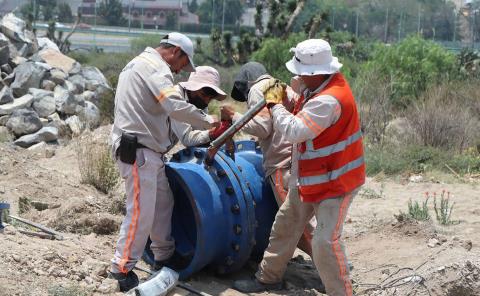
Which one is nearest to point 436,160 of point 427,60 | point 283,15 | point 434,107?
point 434,107

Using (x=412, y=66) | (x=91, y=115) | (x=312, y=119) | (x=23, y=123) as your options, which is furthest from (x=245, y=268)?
(x=412, y=66)

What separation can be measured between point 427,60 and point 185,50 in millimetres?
12731

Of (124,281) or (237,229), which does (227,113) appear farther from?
(124,281)

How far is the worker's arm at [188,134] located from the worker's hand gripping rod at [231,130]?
0.22 m

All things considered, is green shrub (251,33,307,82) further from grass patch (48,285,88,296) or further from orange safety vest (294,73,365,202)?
grass patch (48,285,88,296)

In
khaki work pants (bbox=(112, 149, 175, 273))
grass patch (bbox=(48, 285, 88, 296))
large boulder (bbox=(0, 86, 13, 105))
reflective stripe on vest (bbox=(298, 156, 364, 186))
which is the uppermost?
reflective stripe on vest (bbox=(298, 156, 364, 186))

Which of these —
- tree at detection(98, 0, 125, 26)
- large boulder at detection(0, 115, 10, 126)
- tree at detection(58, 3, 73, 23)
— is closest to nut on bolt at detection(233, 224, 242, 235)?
large boulder at detection(0, 115, 10, 126)

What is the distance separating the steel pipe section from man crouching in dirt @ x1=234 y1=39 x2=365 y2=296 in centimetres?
70

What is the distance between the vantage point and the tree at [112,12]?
38312mm

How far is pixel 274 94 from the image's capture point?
17.9 feet

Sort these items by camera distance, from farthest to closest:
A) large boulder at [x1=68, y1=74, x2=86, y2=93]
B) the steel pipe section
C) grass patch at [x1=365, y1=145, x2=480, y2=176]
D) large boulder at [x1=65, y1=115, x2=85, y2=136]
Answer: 1. large boulder at [x1=68, y1=74, x2=86, y2=93]
2. large boulder at [x1=65, y1=115, x2=85, y2=136]
3. grass patch at [x1=365, y1=145, x2=480, y2=176]
4. the steel pipe section

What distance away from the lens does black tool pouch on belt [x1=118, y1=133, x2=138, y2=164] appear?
545 cm

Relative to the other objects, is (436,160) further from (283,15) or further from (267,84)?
(283,15)

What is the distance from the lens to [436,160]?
37.9ft
